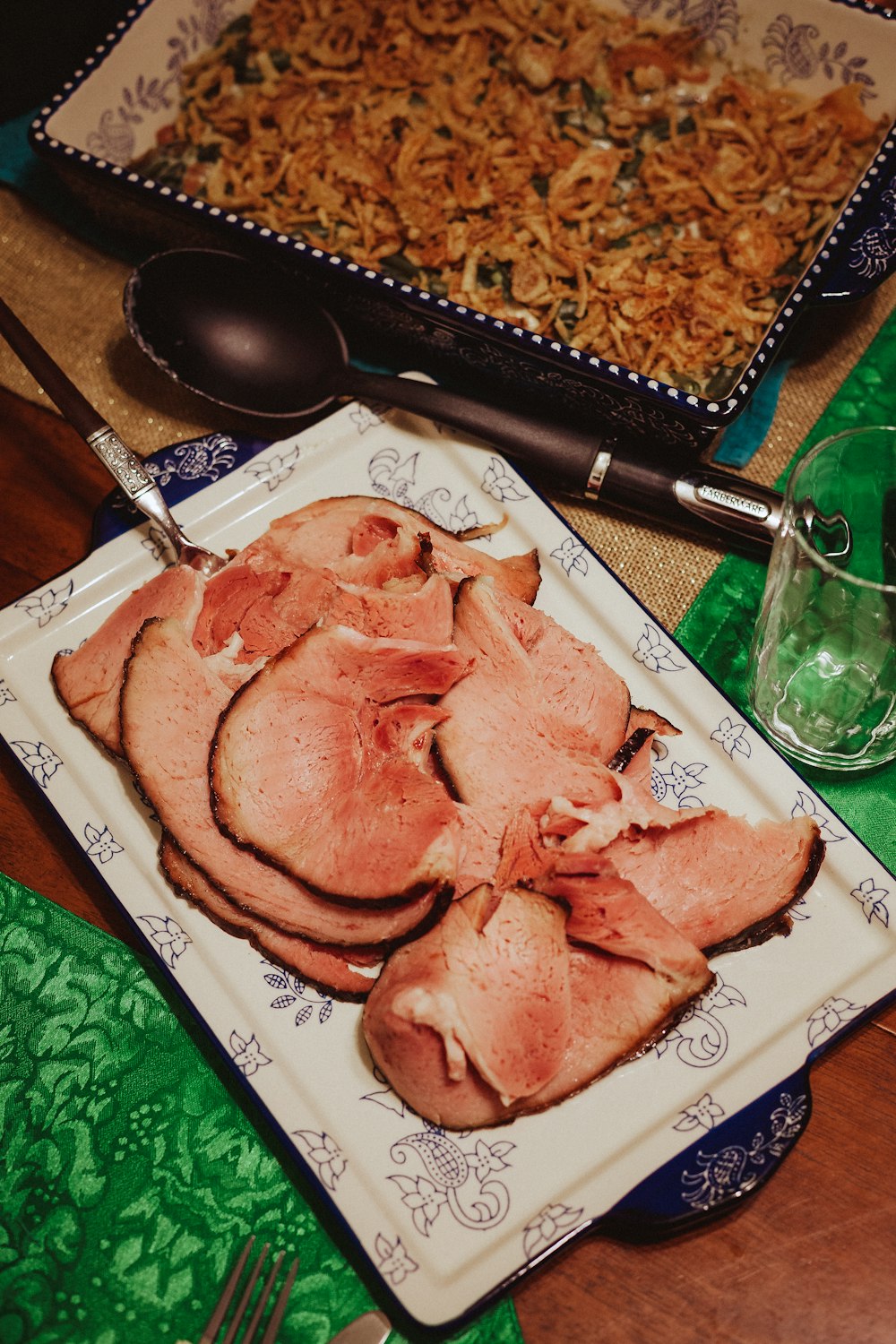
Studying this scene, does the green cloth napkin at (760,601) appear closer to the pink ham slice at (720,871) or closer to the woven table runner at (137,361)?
the woven table runner at (137,361)

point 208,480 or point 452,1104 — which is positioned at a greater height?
point 208,480

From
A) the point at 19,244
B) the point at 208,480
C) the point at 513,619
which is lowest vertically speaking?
the point at 513,619

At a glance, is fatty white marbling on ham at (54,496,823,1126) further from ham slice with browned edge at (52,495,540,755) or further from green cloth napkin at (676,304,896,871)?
green cloth napkin at (676,304,896,871)

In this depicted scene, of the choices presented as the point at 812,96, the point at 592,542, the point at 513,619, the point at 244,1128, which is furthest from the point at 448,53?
the point at 244,1128

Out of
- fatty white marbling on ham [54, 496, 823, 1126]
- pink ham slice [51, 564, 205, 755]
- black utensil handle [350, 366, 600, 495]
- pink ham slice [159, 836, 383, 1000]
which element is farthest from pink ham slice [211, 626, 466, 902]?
black utensil handle [350, 366, 600, 495]

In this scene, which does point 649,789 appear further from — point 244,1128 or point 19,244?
point 19,244

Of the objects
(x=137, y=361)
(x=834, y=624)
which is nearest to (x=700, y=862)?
(x=834, y=624)

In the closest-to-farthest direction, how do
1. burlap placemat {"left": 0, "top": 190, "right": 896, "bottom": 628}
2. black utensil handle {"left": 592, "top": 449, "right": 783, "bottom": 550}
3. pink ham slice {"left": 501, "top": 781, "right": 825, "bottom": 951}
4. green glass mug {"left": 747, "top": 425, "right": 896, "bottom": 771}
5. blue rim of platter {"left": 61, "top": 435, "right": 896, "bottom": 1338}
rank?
blue rim of platter {"left": 61, "top": 435, "right": 896, "bottom": 1338} → pink ham slice {"left": 501, "top": 781, "right": 825, "bottom": 951} → green glass mug {"left": 747, "top": 425, "right": 896, "bottom": 771} → black utensil handle {"left": 592, "top": 449, "right": 783, "bottom": 550} → burlap placemat {"left": 0, "top": 190, "right": 896, "bottom": 628}
